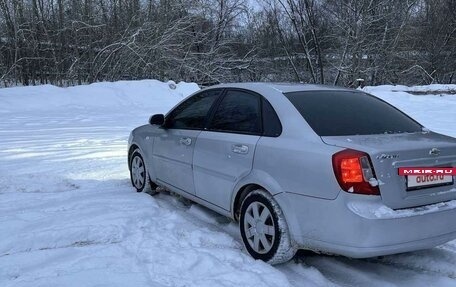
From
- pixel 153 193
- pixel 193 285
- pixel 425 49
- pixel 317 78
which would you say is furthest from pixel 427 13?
pixel 193 285

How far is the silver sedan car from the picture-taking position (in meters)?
3.30

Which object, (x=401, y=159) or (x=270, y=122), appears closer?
(x=401, y=159)

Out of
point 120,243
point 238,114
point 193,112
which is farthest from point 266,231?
point 193,112

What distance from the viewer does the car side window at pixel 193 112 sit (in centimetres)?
497

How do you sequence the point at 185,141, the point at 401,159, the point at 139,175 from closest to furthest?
the point at 401,159
the point at 185,141
the point at 139,175

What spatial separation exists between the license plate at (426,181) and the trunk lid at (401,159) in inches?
1.1

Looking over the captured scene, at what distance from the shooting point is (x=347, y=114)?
403 centimetres

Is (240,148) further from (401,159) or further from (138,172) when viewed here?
(138,172)

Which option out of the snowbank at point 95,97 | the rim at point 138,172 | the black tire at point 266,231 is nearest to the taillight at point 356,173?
the black tire at point 266,231

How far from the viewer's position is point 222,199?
4430 millimetres

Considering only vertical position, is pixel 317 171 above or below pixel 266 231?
above

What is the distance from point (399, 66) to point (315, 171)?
29.5m

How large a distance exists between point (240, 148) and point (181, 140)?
3.69 ft

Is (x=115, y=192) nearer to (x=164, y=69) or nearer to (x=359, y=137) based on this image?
(x=359, y=137)
